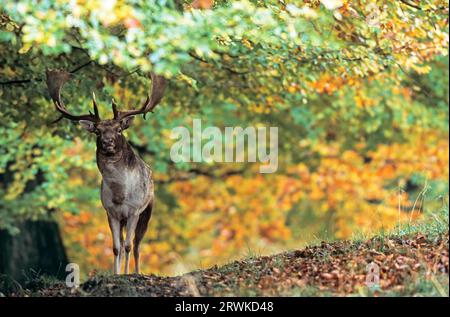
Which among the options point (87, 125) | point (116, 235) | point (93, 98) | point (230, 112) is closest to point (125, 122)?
point (87, 125)

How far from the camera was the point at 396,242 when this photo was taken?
30.3 ft

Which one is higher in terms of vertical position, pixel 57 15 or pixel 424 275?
pixel 57 15

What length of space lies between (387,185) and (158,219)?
628 cm

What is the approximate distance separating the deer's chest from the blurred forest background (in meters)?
1.06

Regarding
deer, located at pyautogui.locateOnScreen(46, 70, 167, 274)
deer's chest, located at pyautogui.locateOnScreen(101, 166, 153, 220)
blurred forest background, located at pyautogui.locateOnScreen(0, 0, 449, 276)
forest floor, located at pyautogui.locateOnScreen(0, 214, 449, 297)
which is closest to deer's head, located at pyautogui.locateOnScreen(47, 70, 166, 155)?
deer, located at pyautogui.locateOnScreen(46, 70, 167, 274)

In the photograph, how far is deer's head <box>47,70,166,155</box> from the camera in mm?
9383

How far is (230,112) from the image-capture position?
2062 centimetres

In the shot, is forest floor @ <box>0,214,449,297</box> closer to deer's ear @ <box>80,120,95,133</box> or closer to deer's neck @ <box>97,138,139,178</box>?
deer's neck @ <box>97,138,139,178</box>

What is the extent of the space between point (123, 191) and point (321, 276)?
2.42 m

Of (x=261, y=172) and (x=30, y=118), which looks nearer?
(x=30, y=118)

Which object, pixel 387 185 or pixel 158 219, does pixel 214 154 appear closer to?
pixel 158 219

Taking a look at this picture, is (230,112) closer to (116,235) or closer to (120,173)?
(116,235)

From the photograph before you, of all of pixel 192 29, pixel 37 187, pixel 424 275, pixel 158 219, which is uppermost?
pixel 192 29
